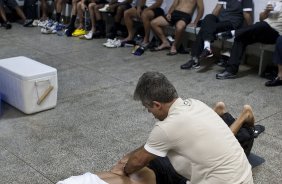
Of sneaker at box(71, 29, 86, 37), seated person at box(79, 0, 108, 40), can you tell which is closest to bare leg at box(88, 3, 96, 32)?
seated person at box(79, 0, 108, 40)

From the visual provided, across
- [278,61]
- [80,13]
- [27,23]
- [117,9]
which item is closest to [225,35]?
[278,61]

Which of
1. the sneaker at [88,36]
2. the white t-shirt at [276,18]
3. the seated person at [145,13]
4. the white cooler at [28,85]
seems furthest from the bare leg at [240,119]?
the sneaker at [88,36]

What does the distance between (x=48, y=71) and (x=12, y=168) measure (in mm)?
1037

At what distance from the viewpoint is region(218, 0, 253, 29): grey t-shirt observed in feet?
16.0

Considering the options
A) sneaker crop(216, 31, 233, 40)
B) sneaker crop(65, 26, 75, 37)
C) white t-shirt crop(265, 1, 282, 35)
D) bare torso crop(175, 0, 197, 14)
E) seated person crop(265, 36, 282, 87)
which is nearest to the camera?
seated person crop(265, 36, 282, 87)

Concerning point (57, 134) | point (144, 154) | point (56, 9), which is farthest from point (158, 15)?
point (144, 154)

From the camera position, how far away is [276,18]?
172 inches

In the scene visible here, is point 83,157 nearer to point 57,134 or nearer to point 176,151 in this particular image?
point 57,134

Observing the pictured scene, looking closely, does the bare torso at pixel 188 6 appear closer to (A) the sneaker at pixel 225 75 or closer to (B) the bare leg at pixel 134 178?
(A) the sneaker at pixel 225 75

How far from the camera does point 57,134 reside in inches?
123

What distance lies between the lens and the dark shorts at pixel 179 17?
17.6 feet

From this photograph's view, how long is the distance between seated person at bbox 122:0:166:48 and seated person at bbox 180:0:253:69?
97 cm

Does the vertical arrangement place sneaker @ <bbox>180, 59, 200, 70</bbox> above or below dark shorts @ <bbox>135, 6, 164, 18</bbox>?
below

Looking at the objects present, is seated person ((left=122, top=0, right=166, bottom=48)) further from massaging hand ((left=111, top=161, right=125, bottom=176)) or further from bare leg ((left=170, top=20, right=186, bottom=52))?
massaging hand ((left=111, top=161, right=125, bottom=176))
